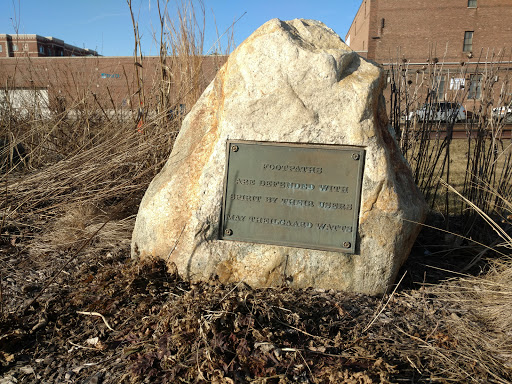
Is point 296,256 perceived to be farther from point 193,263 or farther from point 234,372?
point 234,372

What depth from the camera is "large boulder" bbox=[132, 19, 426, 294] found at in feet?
7.57

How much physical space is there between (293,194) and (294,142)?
309 mm

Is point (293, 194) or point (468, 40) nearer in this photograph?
point (293, 194)

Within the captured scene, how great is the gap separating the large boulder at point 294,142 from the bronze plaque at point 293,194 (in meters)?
0.04

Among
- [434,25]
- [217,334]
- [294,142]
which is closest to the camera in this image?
[217,334]

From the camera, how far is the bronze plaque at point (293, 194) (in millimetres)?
2328

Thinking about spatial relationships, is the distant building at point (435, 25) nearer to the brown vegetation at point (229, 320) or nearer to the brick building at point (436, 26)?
the brick building at point (436, 26)

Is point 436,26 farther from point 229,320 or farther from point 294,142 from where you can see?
point 229,320

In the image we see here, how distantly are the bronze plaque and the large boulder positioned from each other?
1.6 inches

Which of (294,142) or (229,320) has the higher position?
(294,142)

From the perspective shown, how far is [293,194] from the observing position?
2.39 metres

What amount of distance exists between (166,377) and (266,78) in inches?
65.2

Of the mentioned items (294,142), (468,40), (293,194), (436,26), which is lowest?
(293,194)

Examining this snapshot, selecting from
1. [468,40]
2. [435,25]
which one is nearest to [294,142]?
[435,25]
